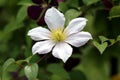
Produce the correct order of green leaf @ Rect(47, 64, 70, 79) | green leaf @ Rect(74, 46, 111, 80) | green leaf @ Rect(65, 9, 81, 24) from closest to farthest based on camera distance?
1. green leaf @ Rect(65, 9, 81, 24)
2. green leaf @ Rect(47, 64, 70, 79)
3. green leaf @ Rect(74, 46, 111, 80)

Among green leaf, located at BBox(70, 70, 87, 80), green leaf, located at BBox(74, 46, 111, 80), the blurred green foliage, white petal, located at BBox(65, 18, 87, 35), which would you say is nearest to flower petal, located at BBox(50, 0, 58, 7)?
the blurred green foliage

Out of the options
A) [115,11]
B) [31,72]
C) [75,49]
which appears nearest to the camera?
[31,72]

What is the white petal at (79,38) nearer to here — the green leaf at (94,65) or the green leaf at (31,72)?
the green leaf at (31,72)

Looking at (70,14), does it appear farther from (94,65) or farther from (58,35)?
(94,65)

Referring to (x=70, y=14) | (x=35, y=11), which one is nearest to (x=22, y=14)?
(x=35, y=11)

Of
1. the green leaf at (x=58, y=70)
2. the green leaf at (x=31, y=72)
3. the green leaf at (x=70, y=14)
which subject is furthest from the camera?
the green leaf at (x=58, y=70)

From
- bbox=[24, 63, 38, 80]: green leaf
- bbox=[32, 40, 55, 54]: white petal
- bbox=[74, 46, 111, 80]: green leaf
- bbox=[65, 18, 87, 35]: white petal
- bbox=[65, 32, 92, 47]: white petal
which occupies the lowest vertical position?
bbox=[74, 46, 111, 80]: green leaf

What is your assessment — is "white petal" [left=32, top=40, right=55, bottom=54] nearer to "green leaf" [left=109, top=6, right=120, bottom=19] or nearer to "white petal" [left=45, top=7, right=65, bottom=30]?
"white petal" [left=45, top=7, right=65, bottom=30]

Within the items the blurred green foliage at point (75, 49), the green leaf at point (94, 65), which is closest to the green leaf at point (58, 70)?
the blurred green foliage at point (75, 49)
